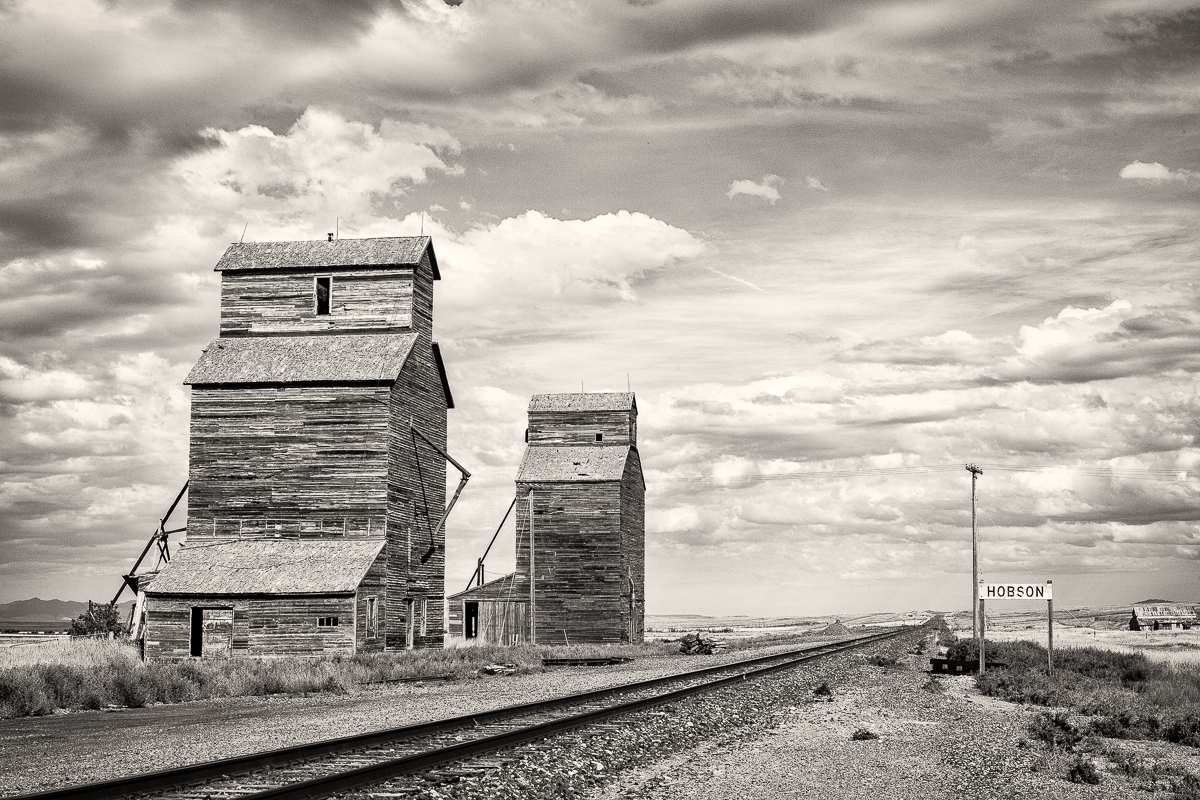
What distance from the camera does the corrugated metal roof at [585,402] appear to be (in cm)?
5147

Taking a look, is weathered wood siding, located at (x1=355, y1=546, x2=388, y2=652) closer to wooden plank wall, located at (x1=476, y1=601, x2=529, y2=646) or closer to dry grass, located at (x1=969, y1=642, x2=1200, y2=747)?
wooden plank wall, located at (x1=476, y1=601, x2=529, y2=646)

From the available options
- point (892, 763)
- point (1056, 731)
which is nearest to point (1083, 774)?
point (892, 763)

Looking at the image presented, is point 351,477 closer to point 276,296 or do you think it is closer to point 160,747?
point 276,296

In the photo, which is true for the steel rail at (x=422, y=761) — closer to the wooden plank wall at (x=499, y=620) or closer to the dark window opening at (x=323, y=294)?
the dark window opening at (x=323, y=294)

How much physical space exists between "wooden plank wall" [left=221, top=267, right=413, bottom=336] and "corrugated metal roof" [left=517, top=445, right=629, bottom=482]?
502 inches

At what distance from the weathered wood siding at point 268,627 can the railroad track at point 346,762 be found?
58.9 feet

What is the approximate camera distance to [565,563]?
48.3 metres

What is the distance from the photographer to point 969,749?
44.5ft

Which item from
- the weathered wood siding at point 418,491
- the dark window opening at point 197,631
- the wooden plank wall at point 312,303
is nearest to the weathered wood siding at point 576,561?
the weathered wood siding at point 418,491

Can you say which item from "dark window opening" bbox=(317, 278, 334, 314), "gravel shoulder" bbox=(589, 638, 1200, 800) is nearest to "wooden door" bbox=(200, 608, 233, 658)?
"dark window opening" bbox=(317, 278, 334, 314)

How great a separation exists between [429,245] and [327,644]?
1465 centimetres

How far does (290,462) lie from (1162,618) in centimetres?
7713

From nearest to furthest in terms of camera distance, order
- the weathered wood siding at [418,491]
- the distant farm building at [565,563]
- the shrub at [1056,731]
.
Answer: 1. the shrub at [1056,731]
2. the weathered wood siding at [418,491]
3. the distant farm building at [565,563]

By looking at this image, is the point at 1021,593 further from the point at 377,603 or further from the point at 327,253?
the point at 327,253
